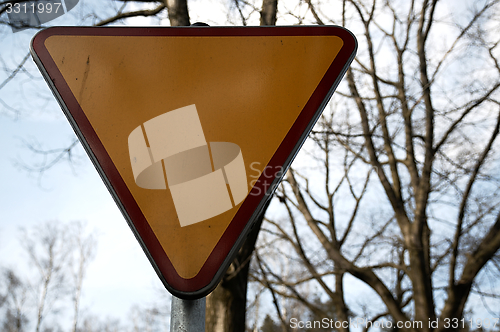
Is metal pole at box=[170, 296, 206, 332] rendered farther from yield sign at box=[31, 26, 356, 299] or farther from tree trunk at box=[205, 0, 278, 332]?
tree trunk at box=[205, 0, 278, 332]

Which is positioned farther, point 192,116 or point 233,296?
point 233,296

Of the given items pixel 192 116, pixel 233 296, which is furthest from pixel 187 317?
pixel 233 296

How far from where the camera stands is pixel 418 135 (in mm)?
6125

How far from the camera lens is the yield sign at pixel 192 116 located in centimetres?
94

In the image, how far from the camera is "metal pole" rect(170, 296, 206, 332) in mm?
898

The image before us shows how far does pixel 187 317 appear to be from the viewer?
898mm

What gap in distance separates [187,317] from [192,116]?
54cm

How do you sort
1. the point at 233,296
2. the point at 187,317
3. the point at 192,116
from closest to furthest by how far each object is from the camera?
the point at 187,317
the point at 192,116
the point at 233,296

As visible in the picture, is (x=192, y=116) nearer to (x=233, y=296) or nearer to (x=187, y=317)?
(x=187, y=317)

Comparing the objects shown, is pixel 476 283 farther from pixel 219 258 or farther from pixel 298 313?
pixel 298 313

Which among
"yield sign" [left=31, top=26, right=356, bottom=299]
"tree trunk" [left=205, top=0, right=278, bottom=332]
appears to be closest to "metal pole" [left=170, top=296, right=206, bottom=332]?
"yield sign" [left=31, top=26, right=356, bottom=299]

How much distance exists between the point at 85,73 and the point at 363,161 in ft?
18.2

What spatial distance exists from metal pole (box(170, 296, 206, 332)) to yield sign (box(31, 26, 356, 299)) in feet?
0.17

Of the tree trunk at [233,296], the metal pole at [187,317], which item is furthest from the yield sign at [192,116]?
the tree trunk at [233,296]
